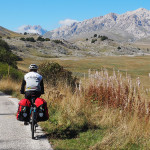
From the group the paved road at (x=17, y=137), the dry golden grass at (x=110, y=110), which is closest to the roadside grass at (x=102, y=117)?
the dry golden grass at (x=110, y=110)

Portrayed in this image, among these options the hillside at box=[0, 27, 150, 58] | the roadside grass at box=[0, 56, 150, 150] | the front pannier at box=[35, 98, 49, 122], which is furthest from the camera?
the hillside at box=[0, 27, 150, 58]

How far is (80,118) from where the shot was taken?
7789 mm

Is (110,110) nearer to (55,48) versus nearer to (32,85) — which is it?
(32,85)

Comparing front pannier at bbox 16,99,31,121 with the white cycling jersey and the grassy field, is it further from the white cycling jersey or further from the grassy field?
the grassy field

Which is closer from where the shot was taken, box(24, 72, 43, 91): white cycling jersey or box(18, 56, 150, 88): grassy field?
box(24, 72, 43, 91): white cycling jersey

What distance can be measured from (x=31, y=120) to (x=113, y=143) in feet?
7.06

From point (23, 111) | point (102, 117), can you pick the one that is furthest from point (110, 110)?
point (23, 111)

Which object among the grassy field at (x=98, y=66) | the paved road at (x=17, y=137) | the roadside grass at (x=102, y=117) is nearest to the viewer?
the paved road at (x=17, y=137)

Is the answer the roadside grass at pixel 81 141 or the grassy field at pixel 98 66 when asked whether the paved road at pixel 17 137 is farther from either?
the grassy field at pixel 98 66

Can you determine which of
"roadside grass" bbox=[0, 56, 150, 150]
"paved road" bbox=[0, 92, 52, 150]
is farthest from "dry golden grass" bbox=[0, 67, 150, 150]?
"paved road" bbox=[0, 92, 52, 150]

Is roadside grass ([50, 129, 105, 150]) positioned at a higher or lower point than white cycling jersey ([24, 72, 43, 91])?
lower

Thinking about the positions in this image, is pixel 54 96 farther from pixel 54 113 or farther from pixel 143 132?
pixel 143 132

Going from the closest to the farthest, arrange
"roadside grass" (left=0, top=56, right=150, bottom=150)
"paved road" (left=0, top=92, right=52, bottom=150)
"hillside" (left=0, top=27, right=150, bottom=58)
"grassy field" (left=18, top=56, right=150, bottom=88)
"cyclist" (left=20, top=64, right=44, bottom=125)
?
"paved road" (left=0, top=92, right=52, bottom=150), "roadside grass" (left=0, top=56, right=150, bottom=150), "cyclist" (left=20, top=64, right=44, bottom=125), "grassy field" (left=18, top=56, right=150, bottom=88), "hillside" (left=0, top=27, right=150, bottom=58)

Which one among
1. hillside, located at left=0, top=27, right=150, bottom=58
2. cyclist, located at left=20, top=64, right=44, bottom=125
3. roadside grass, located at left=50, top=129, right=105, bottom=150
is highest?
hillside, located at left=0, top=27, right=150, bottom=58
